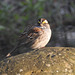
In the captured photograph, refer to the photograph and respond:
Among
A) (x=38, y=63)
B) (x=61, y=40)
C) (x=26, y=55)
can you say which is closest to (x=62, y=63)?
(x=38, y=63)

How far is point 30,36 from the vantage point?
15.9 ft

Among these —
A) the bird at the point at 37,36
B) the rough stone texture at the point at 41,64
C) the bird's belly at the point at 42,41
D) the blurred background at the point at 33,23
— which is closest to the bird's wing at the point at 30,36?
the bird at the point at 37,36

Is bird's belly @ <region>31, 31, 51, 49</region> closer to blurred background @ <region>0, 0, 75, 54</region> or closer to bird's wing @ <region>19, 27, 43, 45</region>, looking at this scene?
bird's wing @ <region>19, 27, 43, 45</region>

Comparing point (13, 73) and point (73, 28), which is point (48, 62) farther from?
point (73, 28)

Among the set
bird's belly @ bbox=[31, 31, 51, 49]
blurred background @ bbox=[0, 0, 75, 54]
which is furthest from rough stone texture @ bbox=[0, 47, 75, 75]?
blurred background @ bbox=[0, 0, 75, 54]

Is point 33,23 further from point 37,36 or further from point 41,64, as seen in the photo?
point 41,64

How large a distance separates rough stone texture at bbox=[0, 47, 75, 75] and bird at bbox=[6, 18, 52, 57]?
676mm

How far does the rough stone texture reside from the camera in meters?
3.45

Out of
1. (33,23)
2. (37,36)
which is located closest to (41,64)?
(37,36)

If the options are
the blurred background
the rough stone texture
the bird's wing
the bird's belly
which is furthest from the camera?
the blurred background

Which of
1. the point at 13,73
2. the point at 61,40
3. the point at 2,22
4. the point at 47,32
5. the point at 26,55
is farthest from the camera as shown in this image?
the point at 2,22

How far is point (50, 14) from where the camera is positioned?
7.83 meters

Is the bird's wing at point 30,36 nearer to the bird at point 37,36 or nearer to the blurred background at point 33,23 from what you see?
the bird at point 37,36

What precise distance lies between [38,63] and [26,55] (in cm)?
39
